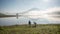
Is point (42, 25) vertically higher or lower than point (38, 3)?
lower

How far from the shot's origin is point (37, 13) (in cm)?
243

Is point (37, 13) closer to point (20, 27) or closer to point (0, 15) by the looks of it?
point (20, 27)

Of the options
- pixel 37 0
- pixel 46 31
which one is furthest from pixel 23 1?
pixel 46 31

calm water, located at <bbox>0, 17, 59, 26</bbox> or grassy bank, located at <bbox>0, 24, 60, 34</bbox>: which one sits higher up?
calm water, located at <bbox>0, 17, 59, 26</bbox>

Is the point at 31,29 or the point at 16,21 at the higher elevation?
the point at 16,21

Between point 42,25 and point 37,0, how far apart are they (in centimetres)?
54

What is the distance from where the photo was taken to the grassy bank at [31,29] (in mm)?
2346

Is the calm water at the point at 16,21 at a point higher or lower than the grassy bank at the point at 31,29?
higher

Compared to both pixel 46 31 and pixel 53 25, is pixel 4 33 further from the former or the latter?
pixel 53 25

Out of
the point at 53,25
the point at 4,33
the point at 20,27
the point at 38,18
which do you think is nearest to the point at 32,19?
the point at 38,18

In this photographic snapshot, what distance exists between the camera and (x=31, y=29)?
2.39 meters

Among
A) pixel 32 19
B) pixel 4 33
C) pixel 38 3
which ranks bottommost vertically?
pixel 4 33

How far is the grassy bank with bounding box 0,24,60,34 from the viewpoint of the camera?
2346mm

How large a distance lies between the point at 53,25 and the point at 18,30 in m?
0.74
